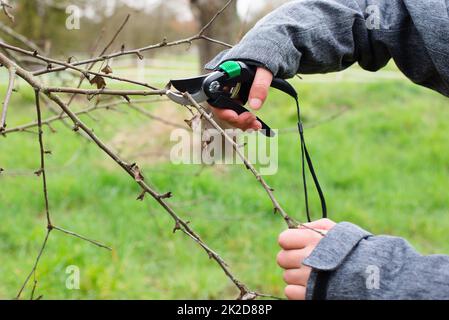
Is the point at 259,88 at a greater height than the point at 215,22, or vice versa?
the point at 215,22

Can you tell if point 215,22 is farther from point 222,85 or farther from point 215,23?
point 222,85

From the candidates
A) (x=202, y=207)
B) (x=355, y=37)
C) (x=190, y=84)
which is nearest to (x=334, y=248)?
(x=190, y=84)

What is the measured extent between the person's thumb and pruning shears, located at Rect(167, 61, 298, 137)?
0.02m

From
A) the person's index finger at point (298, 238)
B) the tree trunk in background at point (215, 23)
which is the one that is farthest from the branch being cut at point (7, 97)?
the tree trunk in background at point (215, 23)

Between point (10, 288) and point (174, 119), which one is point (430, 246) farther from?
point (174, 119)

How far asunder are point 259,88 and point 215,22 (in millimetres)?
3611

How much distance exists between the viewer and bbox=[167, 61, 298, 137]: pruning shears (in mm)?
1092

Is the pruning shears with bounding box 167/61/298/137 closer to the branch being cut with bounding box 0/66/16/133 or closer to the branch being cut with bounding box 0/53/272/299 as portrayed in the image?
the branch being cut with bounding box 0/53/272/299

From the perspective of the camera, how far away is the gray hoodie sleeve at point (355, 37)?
1.17 metres

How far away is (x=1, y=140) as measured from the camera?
5.27m

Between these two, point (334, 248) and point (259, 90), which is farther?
point (259, 90)

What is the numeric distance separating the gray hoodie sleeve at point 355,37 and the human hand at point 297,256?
0.34 m

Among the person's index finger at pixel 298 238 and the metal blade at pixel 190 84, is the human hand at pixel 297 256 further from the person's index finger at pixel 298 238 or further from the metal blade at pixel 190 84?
the metal blade at pixel 190 84

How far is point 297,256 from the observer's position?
0.96m
